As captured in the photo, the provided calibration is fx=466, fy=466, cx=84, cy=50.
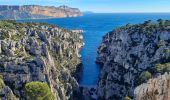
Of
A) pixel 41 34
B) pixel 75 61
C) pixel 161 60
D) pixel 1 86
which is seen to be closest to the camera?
pixel 1 86

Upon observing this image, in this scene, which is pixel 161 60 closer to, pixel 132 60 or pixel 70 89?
pixel 132 60

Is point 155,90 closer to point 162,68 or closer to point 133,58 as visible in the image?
point 162,68

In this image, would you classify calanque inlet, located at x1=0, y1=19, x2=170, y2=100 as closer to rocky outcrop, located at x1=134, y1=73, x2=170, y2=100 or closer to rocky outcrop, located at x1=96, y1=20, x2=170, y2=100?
rocky outcrop, located at x1=96, y1=20, x2=170, y2=100

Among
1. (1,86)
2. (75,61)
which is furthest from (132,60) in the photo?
(75,61)

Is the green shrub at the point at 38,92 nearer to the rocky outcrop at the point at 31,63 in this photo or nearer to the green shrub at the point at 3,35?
the rocky outcrop at the point at 31,63

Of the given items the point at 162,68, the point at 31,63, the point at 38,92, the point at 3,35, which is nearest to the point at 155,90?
the point at 162,68

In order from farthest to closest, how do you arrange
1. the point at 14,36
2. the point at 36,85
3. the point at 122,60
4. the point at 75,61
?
the point at 75,61, the point at 14,36, the point at 122,60, the point at 36,85

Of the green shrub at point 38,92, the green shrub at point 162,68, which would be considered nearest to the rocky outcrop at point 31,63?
the green shrub at point 38,92
